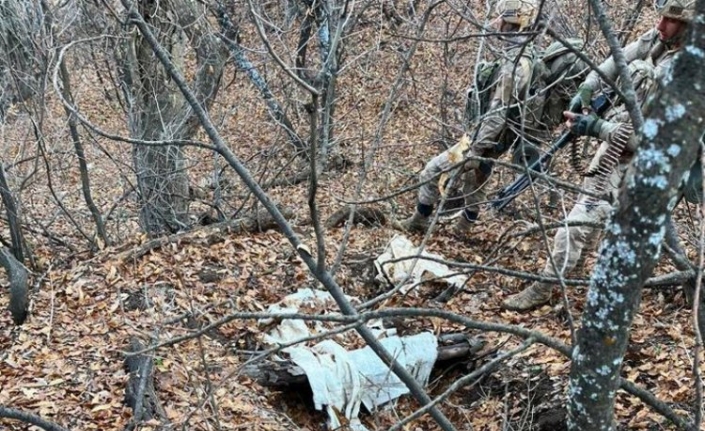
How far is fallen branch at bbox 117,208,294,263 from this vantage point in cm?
599

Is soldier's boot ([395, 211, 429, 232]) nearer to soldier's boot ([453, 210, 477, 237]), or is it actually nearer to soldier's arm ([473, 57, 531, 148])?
soldier's boot ([453, 210, 477, 237])

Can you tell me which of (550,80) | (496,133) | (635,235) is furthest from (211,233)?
(635,235)

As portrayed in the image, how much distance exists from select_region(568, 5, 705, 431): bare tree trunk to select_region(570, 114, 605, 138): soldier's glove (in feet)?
9.71

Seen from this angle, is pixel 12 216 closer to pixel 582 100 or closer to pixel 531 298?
pixel 531 298

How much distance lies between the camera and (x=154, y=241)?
6125 millimetres

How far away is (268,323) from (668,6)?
3.33m

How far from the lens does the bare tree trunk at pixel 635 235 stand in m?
1.40

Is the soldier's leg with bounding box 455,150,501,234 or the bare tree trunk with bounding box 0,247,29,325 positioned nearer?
the bare tree trunk with bounding box 0,247,29,325

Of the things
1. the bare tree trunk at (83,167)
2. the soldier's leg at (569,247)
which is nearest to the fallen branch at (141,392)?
the soldier's leg at (569,247)

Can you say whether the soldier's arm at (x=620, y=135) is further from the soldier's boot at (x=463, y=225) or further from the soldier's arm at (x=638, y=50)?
the soldier's boot at (x=463, y=225)

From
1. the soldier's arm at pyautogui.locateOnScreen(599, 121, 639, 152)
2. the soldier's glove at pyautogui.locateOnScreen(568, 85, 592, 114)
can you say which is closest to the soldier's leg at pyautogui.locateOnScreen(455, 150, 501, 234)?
the soldier's glove at pyautogui.locateOnScreen(568, 85, 592, 114)

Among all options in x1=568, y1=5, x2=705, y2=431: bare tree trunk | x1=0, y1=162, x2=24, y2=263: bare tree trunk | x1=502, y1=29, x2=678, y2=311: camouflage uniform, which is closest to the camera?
x1=568, y1=5, x2=705, y2=431: bare tree trunk

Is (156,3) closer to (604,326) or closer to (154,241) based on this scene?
(154,241)

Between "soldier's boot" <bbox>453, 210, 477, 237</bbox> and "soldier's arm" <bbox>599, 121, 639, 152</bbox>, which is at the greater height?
"soldier's arm" <bbox>599, 121, 639, 152</bbox>
